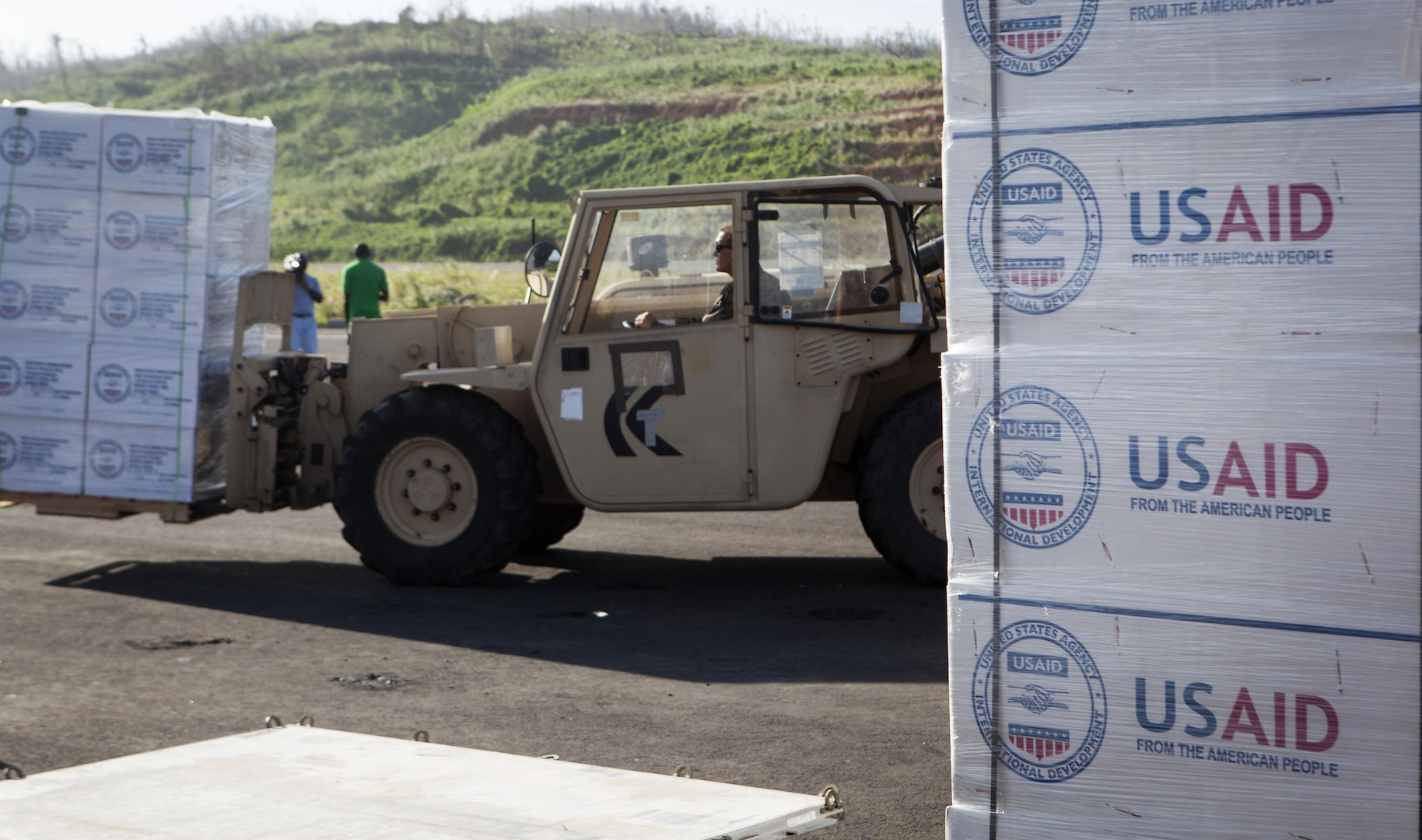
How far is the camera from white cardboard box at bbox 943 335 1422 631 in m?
2.91

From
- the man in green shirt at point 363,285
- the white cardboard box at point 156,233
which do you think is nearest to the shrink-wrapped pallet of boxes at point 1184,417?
the white cardboard box at point 156,233

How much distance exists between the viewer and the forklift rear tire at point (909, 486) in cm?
746

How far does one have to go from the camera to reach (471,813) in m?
3.50

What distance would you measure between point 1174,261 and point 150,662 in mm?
5280

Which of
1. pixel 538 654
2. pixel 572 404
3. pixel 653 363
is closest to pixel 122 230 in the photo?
pixel 572 404

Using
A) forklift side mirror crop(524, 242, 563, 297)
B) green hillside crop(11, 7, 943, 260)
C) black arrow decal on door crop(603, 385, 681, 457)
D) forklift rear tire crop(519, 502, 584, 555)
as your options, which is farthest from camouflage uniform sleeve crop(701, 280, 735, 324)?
green hillside crop(11, 7, 943, 260)

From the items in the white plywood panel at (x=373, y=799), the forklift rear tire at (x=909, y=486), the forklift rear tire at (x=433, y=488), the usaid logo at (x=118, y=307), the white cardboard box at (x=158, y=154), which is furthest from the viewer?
the usaid logo at (x=118, y=307)

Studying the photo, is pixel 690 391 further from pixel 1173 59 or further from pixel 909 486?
pixel 1173 59

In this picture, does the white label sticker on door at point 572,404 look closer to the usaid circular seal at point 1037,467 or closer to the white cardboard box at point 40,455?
the white cardboard box at point 40,455

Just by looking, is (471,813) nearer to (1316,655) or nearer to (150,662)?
(1316,655)

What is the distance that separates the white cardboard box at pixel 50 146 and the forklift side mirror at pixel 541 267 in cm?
261

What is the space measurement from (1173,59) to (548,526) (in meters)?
6.53

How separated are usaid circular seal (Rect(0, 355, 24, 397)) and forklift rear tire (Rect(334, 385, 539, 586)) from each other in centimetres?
209

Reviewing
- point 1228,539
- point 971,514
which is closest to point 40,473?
point 971,514
